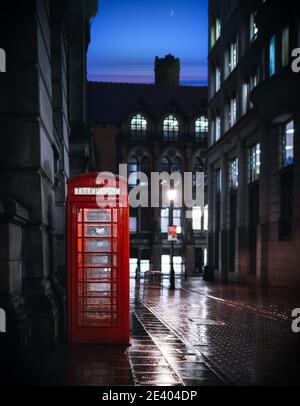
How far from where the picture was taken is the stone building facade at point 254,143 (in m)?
26.6

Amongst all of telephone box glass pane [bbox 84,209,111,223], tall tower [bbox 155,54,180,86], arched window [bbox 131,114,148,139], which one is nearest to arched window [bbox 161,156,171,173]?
arched window [bbox 131,114,148,139]

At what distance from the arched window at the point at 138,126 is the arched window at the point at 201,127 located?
6.46m

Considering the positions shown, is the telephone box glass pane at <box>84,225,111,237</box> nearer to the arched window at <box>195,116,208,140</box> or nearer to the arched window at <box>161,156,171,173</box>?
the arched window at <box>161,156,171,173</box>

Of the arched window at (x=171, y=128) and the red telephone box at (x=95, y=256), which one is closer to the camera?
the red telephone box at (x=95, y=256)

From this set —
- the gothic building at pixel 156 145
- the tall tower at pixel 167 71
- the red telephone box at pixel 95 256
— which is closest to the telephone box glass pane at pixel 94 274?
the red telephone box at pixel 95 256

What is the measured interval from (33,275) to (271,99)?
21.0m

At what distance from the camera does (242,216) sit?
3572 cm

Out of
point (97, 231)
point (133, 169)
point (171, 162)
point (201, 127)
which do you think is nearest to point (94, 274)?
point (97, 231)

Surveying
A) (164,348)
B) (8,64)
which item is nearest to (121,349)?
(164,348)

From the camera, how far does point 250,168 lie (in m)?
35.4

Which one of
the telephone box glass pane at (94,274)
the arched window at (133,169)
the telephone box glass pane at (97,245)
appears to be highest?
the arched window at (133,169)

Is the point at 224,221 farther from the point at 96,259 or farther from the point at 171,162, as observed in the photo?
the point at 96,259

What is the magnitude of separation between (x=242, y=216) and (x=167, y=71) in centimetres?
4018

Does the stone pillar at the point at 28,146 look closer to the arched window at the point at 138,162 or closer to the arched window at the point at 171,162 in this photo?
the arched window at the point at 138,162
